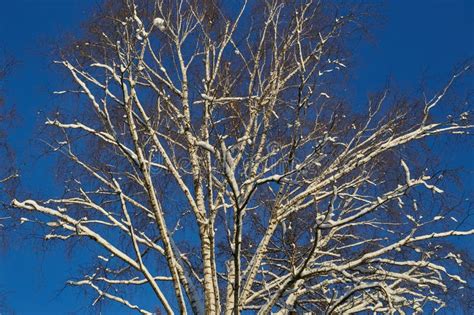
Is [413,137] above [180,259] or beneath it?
above

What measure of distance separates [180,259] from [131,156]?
1.41 metres

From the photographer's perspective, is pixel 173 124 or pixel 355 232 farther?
pixel 355 232

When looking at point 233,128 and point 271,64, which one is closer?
point 233,128

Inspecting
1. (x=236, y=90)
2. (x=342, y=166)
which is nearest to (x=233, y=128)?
(x=236, y=90)

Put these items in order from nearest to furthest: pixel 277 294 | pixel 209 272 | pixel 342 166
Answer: pixel 277 294
pixel 209 272
pixel 342 166

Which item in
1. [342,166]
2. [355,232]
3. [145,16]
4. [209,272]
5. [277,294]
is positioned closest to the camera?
[277,294]

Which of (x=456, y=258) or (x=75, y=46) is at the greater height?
(x=75, y=46)

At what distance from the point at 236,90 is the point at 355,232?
2.90m

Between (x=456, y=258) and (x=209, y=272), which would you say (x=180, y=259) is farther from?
(x=456, y=258)

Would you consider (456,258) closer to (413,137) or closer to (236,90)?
(413,137)

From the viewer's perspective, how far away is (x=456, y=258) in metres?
6.69

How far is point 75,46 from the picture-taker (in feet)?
25.9

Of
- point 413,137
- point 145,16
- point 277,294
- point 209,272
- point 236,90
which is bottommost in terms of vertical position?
point 277,294

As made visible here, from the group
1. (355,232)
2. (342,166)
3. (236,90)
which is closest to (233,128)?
(236,90)
